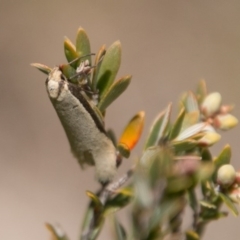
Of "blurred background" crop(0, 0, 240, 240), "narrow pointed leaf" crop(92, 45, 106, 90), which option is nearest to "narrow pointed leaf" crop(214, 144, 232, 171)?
"narrow pointed leaf" crop(92, 45, 106, 90)

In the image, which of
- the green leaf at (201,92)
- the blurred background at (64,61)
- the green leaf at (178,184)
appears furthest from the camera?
the blurred background at (64,61)

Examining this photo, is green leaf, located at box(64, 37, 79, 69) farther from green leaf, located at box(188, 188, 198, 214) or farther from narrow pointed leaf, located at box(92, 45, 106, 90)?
green leaf, located at box(188, 188, 198, 214)

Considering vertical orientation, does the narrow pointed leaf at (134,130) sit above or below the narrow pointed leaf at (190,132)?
above

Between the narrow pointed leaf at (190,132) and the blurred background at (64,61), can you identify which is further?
the blurred background at (64,61)

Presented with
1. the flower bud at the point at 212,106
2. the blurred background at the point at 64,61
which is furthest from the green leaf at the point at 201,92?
the blurred background at the point at 64,61

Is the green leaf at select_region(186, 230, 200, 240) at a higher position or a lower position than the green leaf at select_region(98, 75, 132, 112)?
lower

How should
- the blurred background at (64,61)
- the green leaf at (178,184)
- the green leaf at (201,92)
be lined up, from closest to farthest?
the green leaf at (178,184)
the green leaf at (201,92)
the blurred background at (64,61)

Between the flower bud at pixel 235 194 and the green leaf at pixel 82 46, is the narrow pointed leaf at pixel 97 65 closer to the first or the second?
the green leaf at pixel 82 46
